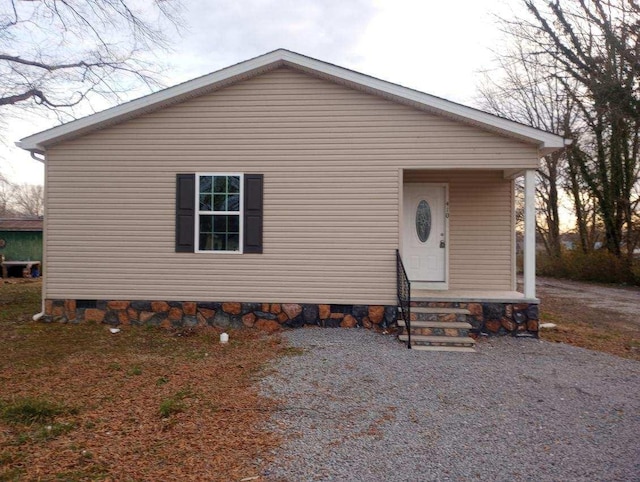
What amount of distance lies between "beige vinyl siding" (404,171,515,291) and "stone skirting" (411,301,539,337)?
1204 millimetres

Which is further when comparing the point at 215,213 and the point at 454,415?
the point at 215,213

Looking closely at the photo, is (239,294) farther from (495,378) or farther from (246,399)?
(495,378)

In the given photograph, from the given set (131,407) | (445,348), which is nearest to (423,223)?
(445,348)

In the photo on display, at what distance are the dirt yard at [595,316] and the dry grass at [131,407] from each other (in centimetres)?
487

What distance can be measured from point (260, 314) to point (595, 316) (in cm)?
727

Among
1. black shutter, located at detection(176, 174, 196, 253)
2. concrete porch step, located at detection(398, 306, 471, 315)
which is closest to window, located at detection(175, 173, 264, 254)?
black shutter, located at detection(176, 174, 196, 253)

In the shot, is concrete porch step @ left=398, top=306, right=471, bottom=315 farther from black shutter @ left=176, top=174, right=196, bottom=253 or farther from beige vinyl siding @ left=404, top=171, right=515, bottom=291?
black shutter @ left=176, top=174, right=196, bottom=253

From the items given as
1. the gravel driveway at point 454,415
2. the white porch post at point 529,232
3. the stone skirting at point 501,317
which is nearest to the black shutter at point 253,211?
the gravel driveway at point 454,415

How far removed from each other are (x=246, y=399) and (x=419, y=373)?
1976mm

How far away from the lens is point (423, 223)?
8.41 metres

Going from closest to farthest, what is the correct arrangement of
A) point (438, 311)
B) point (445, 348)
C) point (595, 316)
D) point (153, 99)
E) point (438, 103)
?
1. point (445, 348)
2. point (438, 311)
3. point (438, 103)
4. point (153, 99)
5. point (595, 316)

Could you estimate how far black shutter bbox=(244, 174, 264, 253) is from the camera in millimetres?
7363

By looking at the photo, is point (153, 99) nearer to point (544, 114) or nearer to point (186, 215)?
point (186, 215)

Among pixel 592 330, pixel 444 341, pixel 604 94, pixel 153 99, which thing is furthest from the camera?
pixel 604 94
